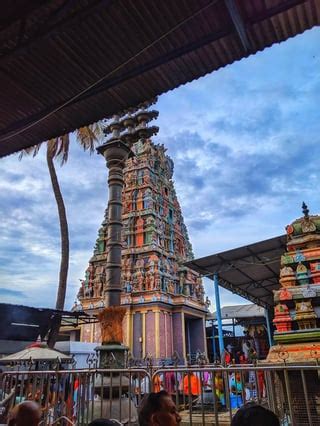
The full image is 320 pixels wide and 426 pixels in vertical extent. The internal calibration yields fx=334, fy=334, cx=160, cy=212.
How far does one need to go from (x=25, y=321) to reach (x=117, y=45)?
37.3 ft

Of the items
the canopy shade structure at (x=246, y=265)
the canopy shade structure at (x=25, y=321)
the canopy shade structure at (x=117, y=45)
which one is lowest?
the canopy shade structure at (x=25, y=321)

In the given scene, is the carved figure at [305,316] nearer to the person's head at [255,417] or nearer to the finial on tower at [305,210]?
the finial on tower at [305,210]

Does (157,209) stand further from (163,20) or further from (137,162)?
(163,20)

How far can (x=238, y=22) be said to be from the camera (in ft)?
8.66

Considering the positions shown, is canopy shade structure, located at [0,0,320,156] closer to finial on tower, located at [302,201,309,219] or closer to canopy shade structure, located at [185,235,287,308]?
finial on tower, located at [302,201,309,219]

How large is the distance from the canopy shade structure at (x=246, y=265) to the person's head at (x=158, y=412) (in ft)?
31.1

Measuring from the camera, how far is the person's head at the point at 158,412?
238 centimetres

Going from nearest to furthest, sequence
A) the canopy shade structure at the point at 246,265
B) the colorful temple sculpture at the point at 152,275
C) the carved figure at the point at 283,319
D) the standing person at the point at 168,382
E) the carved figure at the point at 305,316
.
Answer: the standing person at the point at 168,382, the carved figure at the point at 305,316, the carved figure at the point at 283,319, the canopy shade structure at the point at 246,265, the colorful temple sculpture at the point at 152,275

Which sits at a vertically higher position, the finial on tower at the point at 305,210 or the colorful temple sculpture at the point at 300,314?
the finial on tower at the point at 305,210

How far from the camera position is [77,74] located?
3.29m

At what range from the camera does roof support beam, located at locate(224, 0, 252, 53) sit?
251cm

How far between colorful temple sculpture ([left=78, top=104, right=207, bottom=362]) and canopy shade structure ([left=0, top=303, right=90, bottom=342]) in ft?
36.0

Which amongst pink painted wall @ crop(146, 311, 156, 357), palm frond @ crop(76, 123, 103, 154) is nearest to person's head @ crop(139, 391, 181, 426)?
palm frond @ crop(76, 123, 103, 154)

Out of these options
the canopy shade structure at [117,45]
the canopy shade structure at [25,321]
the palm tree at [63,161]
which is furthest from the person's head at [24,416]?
the palm tree at [63,161]
